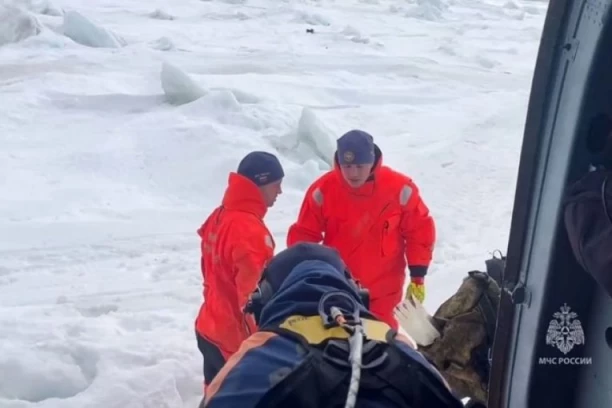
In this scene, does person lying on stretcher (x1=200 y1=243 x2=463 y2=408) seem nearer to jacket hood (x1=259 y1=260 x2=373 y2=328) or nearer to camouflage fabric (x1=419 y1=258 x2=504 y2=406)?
jacket hood (x1=259 y1=260 x2=373 y2=328)

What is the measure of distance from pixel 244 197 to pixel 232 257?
11.7 inches

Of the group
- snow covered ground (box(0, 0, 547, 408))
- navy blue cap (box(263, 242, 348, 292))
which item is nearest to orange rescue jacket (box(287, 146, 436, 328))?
snow covered ground (box(0, 0, 547, 408))

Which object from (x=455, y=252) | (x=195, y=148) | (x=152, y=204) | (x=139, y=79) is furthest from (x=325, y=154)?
(x=139, y=79)

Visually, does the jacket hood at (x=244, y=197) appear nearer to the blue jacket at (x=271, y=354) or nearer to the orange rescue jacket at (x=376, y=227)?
the orange rescue jacket at (x=376, y=227)

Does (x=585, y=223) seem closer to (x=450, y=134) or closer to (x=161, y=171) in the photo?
(x=161, y=171)

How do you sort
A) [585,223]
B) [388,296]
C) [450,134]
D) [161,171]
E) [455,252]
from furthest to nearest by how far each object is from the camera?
1. [450,134]
2. [161,171]
3. [455,252]
4. [388,296]
5. [585,223]

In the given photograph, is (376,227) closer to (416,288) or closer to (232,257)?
(416,288)

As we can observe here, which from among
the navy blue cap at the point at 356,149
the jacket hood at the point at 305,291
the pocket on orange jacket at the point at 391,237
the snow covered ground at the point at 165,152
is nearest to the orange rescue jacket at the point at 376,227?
the pocket on orange jacket at the point at 391,237

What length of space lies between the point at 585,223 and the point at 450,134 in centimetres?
1057

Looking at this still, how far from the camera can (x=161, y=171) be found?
9383 millimetres

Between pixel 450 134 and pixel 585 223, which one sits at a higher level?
pixel 585 223

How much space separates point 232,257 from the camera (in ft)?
11.3

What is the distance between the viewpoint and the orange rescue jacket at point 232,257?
11.2 ft

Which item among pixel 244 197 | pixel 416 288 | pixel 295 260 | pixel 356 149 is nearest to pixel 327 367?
pixel 295 260
